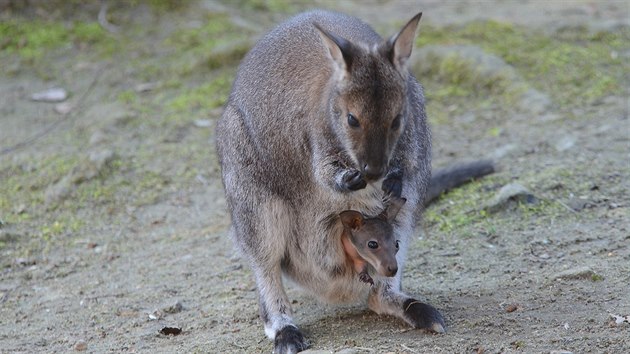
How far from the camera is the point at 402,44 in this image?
3898 mm

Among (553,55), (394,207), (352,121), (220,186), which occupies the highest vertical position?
(352,121)

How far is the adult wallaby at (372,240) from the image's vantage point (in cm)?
405

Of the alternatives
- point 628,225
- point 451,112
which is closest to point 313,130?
point 628,225

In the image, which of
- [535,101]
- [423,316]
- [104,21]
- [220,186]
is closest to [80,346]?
[423,316]

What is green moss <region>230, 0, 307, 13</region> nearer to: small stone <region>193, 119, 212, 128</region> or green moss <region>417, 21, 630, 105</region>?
green moss <region>417, 21, 630, 105</region>

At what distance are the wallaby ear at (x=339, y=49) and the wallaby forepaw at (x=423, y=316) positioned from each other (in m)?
1.11

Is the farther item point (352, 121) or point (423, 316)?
point (423, 316)

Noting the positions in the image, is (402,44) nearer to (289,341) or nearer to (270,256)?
(270,256)

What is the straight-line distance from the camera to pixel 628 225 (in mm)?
4922

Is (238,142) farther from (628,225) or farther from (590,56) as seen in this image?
(590,56)

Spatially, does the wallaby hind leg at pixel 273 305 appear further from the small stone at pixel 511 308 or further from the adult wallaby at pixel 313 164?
the small stone at pixel 511 308

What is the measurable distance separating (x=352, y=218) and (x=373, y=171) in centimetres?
51

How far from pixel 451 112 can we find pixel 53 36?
368cm

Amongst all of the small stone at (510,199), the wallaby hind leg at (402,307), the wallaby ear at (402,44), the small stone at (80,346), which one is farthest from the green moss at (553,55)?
the small stone at (80,346)
